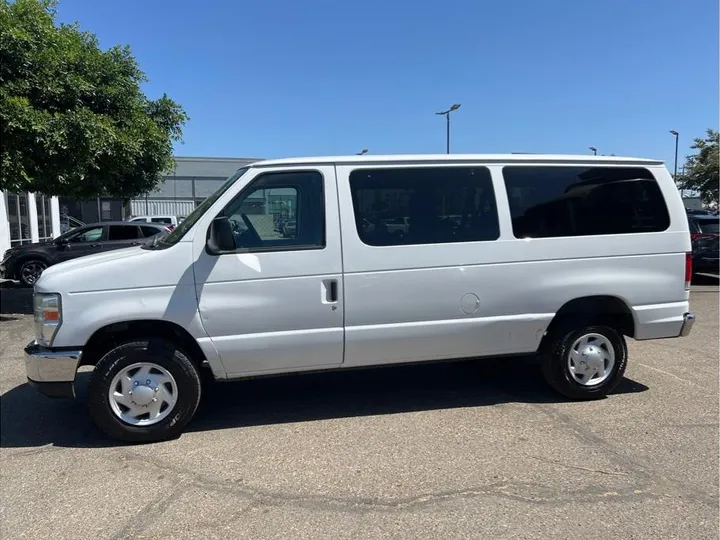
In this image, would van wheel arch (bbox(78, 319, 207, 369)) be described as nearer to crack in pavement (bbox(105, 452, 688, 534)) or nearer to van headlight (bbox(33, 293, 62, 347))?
van headlight (bbox(33, 293, 62, 347))

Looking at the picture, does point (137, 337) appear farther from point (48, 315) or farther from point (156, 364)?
point (48, 315)

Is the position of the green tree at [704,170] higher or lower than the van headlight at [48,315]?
higher

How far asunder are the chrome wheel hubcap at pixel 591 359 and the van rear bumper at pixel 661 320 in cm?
31

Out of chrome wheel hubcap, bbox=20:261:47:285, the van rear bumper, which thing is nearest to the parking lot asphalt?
the van rear bumper

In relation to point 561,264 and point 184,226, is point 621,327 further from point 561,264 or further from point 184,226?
point 184,226

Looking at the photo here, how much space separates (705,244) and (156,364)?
13.2 metres

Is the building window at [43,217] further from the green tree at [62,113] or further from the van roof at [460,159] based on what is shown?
the van roof at [460,159]

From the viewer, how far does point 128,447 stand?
4184 mm

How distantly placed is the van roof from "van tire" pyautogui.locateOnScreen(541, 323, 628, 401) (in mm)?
1477

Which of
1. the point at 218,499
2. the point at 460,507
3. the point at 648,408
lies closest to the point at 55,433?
the point at 218,499

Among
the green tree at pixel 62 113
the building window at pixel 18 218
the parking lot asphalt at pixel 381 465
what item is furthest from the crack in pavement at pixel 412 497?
the building window at pixel 18 218

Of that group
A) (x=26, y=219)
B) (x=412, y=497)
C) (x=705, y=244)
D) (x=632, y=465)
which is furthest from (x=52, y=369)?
(x=26, y=219)

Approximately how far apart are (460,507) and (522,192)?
8.79 ft

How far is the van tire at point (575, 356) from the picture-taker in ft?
16.2
